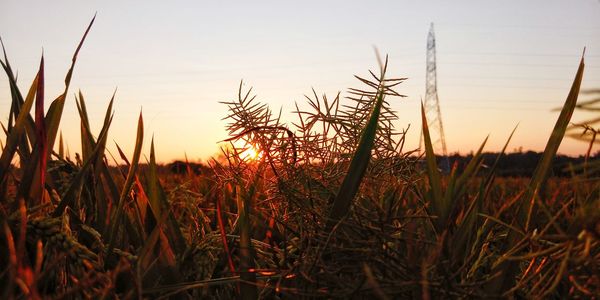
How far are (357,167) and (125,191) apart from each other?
573 millimetres

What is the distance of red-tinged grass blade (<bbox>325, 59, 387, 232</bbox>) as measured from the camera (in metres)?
0.89

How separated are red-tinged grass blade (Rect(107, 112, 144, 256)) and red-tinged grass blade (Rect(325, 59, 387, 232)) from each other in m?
0.48

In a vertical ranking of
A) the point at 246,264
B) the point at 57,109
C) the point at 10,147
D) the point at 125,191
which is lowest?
the point at 246,264

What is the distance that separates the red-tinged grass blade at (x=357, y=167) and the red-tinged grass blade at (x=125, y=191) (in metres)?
0.48

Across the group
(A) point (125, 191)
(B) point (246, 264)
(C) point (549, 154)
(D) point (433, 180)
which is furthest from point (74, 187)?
(C) point (549, 154)

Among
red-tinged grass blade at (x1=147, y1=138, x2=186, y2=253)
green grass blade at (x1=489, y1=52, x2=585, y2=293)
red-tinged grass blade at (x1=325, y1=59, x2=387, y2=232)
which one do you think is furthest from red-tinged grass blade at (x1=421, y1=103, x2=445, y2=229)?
red-tinged grass blade at (x1=147, y1=138, x2=186, y2=253)

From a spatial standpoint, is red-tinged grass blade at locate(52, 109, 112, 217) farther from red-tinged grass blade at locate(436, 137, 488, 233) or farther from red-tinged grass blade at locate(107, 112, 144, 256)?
red-tinged grass blade at locate(436, 137, 488, 233)

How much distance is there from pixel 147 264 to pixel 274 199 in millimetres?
300

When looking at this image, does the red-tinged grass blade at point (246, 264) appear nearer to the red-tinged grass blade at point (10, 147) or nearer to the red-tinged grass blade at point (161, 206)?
the red-tinged grass blade at point (161, 206)

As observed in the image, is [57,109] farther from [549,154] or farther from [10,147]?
[549,154]

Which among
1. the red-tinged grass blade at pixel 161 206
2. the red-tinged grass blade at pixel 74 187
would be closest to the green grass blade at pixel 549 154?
the red-tinged grass blade at pixel 161 206

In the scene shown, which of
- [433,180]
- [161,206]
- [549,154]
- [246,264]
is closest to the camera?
[246,264]

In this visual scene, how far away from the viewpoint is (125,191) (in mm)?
1165

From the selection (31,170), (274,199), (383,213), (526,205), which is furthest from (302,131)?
(31,170)
